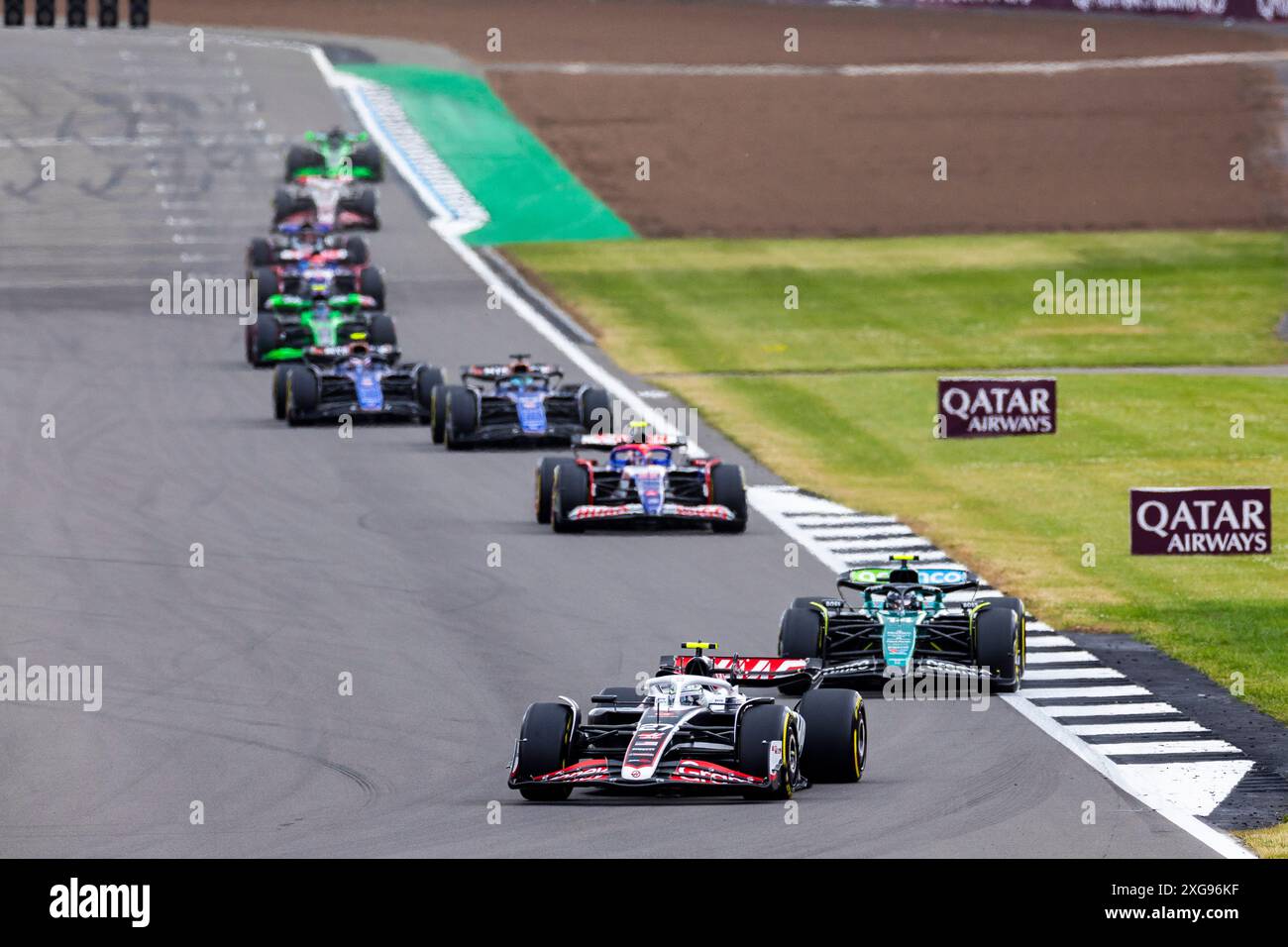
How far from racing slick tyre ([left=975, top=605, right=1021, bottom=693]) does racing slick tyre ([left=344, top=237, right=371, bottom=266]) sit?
32794 millimetres

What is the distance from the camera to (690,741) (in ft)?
66.0

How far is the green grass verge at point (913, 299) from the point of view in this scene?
53625 millimetres

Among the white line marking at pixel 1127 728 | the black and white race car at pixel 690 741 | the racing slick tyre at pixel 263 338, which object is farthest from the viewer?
the racing slick tyre at pixel 263 338

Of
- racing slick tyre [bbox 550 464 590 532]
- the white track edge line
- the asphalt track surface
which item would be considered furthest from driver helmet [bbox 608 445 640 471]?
the white track edge line

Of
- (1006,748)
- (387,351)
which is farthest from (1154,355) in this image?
(1006,748)

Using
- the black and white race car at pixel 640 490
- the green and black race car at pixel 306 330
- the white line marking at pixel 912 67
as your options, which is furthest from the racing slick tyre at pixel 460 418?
the white line marking at pixel 912 67

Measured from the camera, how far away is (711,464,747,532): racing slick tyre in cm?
3278

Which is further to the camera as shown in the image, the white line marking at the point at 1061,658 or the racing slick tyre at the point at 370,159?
the racing slick tyre at the point at 370,159

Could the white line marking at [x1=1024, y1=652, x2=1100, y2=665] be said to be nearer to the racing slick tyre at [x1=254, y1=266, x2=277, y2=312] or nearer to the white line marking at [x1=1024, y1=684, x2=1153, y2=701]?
the white line marking at [x1=1024, y1=684, x2=1153, y2=701]

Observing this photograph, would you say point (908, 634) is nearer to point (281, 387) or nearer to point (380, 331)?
point (281, 387)

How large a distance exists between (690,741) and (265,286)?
3449cm

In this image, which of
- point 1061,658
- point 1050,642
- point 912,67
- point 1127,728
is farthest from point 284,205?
point 1127,728

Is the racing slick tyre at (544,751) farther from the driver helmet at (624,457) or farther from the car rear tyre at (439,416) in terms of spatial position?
the car rear tyre at (439,416)

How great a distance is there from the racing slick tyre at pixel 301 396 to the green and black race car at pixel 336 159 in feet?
88.7
